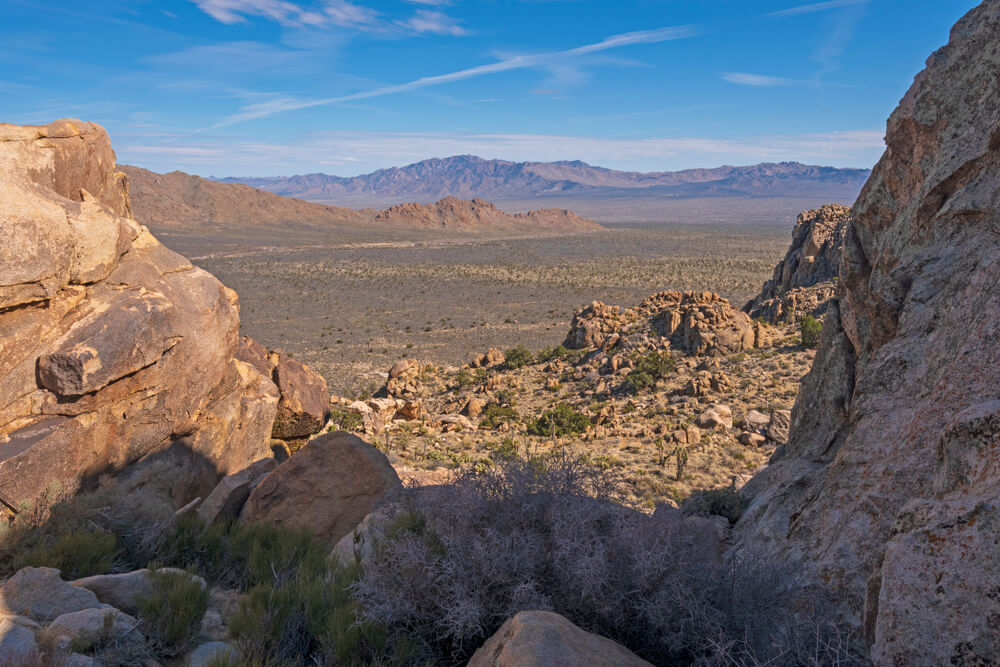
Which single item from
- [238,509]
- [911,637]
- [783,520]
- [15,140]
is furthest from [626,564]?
[15,140]

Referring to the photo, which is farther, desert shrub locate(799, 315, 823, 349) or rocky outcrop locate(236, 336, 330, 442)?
desert shrub locate(799, 315, 823, 349)

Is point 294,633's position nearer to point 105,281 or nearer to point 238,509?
point 238,509

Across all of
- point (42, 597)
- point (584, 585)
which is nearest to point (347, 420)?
point (42, 597)

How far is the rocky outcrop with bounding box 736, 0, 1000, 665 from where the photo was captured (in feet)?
8.45

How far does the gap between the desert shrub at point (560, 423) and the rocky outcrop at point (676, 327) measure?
6928mm

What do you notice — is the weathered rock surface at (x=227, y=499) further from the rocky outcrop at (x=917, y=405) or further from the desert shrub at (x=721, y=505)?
the rocky outcrop at (x=917, y=405)

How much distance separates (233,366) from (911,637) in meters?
11.5

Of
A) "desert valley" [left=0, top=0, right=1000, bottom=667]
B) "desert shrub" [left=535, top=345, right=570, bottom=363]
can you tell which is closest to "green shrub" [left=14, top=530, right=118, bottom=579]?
"desert valley" [left=0, top=0, right=1000, bottom=667]

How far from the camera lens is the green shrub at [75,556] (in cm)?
552

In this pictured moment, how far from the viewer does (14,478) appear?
24.6 feet

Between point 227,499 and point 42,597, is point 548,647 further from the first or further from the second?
point 227,499

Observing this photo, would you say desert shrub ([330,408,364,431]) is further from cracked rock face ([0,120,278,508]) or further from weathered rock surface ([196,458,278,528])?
weathered rock surface ([196,458,278,528])

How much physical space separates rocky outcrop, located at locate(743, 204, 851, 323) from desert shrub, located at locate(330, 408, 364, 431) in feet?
56.9

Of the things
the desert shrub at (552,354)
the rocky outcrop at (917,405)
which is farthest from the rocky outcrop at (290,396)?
the desert shrub at (552,354)
